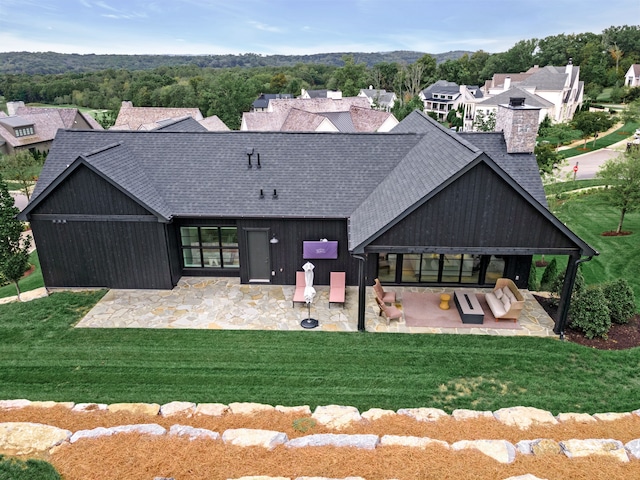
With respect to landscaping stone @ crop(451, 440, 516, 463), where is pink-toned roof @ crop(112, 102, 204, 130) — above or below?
above

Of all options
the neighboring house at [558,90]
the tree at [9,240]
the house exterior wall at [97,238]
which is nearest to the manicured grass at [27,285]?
the house exterior wall at [97,238]

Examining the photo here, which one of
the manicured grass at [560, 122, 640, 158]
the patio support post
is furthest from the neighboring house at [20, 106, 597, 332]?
the manicured grass at [560, 122, 640, 158]

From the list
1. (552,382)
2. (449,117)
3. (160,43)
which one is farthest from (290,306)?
(449,117)

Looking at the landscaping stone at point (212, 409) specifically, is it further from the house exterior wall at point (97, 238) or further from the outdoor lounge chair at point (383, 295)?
the house exterior wall at point (97, 238)

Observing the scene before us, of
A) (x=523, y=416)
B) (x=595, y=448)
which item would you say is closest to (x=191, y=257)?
(x=523, y=416)

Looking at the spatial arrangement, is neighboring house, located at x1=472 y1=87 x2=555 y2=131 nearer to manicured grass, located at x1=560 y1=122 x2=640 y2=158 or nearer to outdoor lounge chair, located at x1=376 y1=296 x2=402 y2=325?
manicured grass, located at x1=560 y1=122 x2=640 y2=158

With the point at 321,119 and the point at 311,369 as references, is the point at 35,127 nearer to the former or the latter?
the point at 321,119
